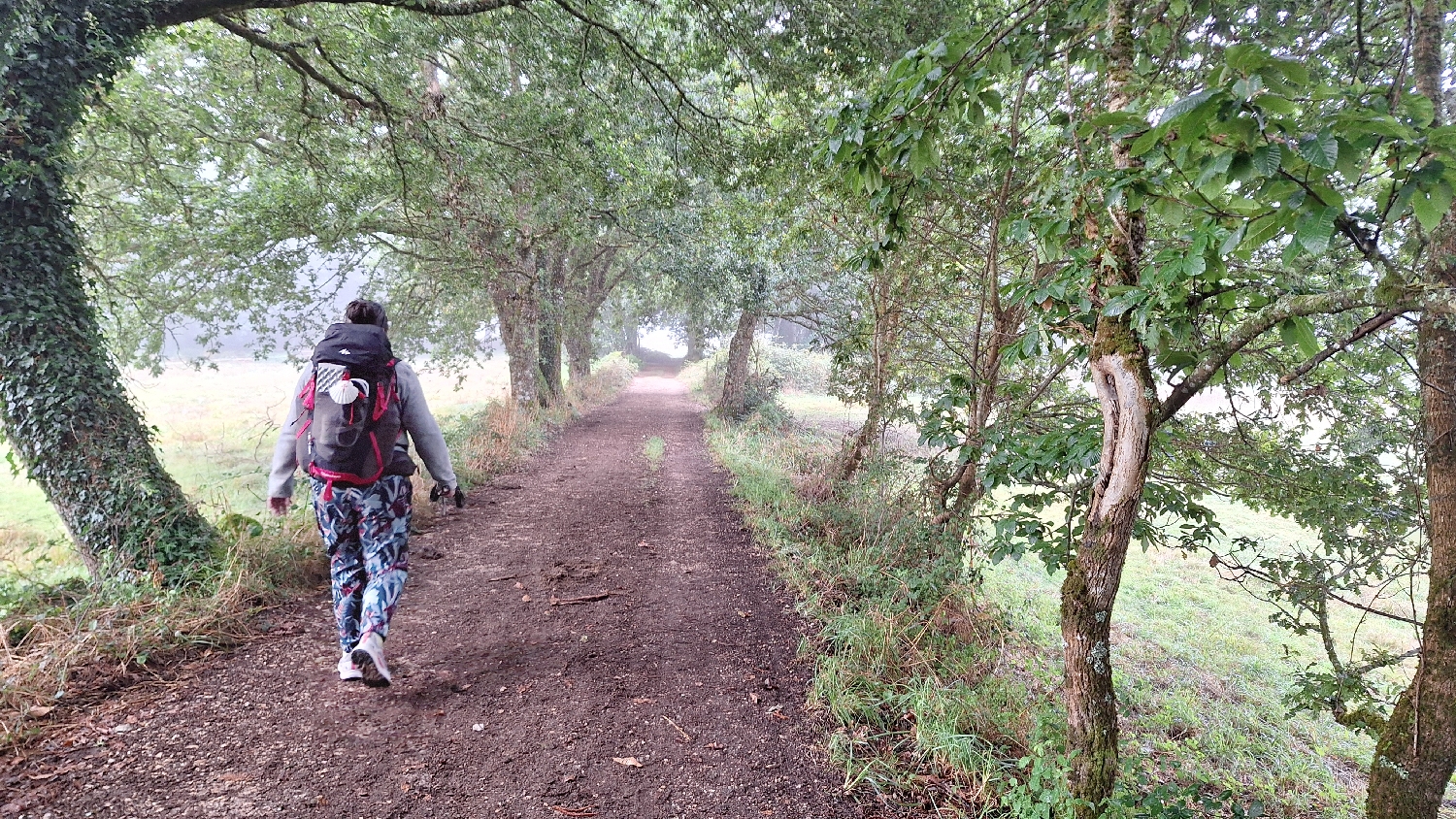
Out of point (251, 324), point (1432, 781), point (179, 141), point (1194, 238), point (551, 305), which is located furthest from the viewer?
point (551, 305)

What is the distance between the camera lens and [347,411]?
2.96m

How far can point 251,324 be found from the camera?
10156mm

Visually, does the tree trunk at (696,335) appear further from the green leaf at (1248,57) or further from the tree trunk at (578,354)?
the green leaf at (1248,57)

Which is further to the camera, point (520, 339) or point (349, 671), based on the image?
point (520, 339)

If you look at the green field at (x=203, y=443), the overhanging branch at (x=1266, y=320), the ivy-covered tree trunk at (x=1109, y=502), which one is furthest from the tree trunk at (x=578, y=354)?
the overhanging branch at (x=1266, y=320)

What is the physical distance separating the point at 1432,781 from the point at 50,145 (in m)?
7.70

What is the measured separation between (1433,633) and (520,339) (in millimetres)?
12015

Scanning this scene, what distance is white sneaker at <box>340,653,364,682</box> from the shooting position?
3.04m

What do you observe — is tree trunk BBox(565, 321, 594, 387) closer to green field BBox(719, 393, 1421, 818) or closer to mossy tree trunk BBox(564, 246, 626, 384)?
mossy tree trunk BBox(564, 246, 626, 384)

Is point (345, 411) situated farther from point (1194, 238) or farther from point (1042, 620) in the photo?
point (1042, 620)

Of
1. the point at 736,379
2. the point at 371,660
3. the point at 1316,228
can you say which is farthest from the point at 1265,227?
Answer: the point at 736,379

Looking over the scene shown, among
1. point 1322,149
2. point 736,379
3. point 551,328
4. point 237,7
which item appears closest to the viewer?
point 1322,149

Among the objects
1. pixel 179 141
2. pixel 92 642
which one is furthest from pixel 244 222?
pixel 92 642

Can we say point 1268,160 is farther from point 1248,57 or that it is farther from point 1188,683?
point 1188,683
